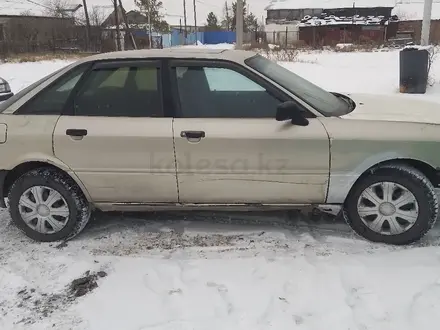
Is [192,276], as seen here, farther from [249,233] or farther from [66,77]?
[66,77]

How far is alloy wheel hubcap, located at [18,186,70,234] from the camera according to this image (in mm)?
3904

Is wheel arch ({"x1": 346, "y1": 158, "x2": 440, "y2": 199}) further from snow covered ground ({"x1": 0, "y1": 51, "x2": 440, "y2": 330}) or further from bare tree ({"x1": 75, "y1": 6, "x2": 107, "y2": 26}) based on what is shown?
bare tree ({"x1": 75, "y1": 6, "x2": 107, "y2": 26})

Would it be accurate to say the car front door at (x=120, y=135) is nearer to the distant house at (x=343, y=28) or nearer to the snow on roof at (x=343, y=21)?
the distant house at (x=343, y=28)

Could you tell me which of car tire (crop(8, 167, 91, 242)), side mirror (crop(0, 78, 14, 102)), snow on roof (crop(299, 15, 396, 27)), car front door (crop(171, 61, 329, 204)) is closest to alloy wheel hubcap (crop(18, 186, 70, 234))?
car tire (crop(8, 167, 91, 242))

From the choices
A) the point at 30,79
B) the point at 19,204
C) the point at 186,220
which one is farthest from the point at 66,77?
the point at 30,79

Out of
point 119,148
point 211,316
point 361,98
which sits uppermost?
point 361,98

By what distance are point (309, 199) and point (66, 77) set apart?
2234mm

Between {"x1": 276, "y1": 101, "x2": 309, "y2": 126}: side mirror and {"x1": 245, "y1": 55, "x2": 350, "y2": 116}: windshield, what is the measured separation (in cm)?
20

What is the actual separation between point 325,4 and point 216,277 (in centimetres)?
5840

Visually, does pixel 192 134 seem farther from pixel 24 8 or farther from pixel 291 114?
pixel 24 8

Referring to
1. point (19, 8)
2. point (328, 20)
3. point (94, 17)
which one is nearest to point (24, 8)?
point (19, 8)

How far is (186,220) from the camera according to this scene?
435 centimetres

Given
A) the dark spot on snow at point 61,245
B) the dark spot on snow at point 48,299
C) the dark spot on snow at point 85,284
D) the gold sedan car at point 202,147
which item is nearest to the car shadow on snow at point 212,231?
the dark spot on snow at point 61,245

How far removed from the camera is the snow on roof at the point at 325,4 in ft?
176
